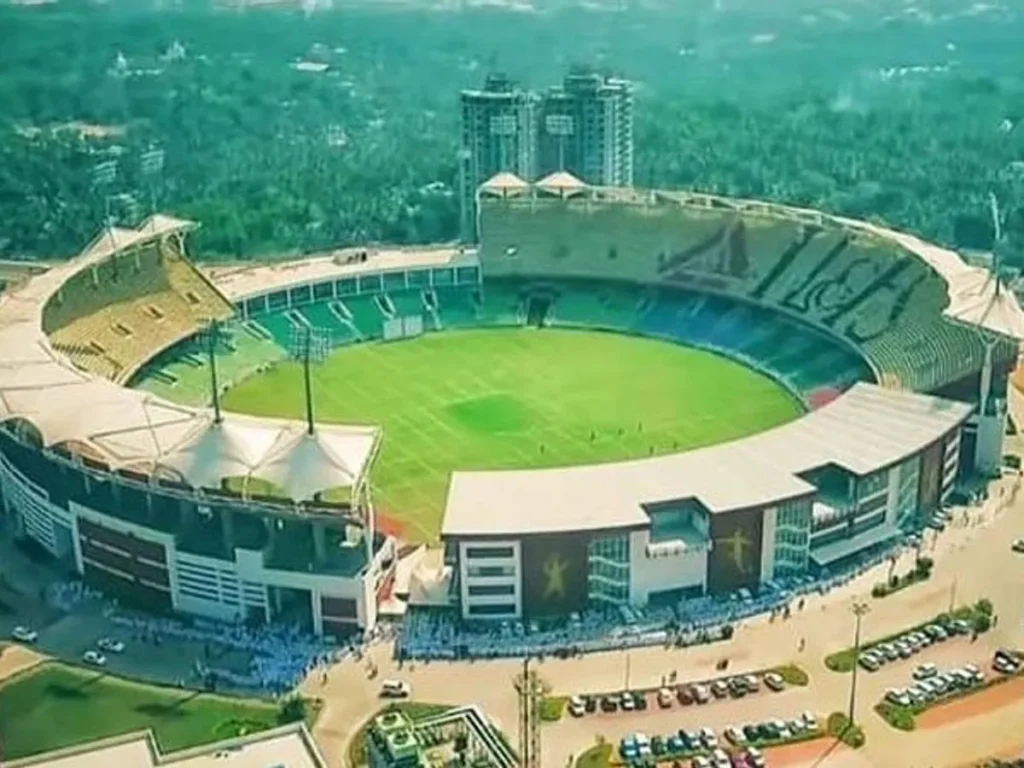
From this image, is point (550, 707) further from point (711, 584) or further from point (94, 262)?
point (94, 262)

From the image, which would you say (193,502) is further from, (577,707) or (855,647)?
(855,647)

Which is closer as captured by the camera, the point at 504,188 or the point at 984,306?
the point at 984,306

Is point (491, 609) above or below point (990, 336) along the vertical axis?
below

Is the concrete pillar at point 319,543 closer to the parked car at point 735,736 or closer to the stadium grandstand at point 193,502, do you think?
the stadium grandstand at point 193,502

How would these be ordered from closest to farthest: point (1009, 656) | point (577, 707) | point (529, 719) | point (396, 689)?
point (529, 719), point (577, 707), point (396, 689), point (1009, 656)

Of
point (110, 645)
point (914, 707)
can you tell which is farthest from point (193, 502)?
point (914, 707)

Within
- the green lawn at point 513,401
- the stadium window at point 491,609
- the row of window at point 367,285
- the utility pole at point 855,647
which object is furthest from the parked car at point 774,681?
the row of window at point 367,285
